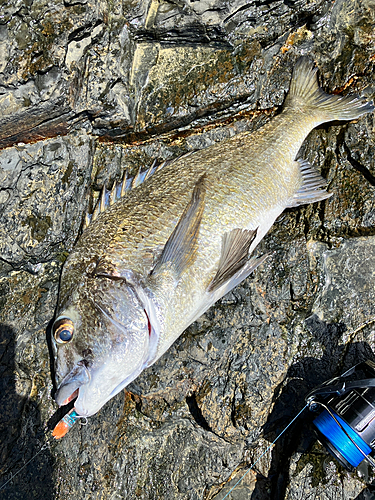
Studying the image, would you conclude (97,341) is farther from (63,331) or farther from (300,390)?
(300,390)

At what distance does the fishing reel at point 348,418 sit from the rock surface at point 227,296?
0.29m

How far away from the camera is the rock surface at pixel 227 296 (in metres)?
3.02

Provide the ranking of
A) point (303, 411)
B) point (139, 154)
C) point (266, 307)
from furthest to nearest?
point (139, 154) < point (266, 307) < point (303, 411)

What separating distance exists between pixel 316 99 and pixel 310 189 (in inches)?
33.0

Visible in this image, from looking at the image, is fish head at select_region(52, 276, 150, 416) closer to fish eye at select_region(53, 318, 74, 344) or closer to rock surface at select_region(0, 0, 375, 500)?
fish eye at select_region(53, 318, 74, 344)

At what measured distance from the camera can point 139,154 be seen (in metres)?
3.67

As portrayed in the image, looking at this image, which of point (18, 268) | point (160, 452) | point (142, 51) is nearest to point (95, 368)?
point (160, 452)

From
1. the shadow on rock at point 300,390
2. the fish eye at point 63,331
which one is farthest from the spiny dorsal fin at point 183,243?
the shadow on rock at point 300,390

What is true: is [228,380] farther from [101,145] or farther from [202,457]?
[101,145]

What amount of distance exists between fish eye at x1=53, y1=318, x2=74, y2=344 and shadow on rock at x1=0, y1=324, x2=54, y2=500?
101cm

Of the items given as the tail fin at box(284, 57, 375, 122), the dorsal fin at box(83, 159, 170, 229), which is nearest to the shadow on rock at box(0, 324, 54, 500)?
the dorsal fin at box(83, 159, 170, 229)

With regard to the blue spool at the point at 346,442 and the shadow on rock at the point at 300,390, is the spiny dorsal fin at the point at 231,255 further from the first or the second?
the blue spool at the point at 346,442

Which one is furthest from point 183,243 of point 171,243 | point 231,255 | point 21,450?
point 21,450

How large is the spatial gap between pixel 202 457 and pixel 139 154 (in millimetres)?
2645
